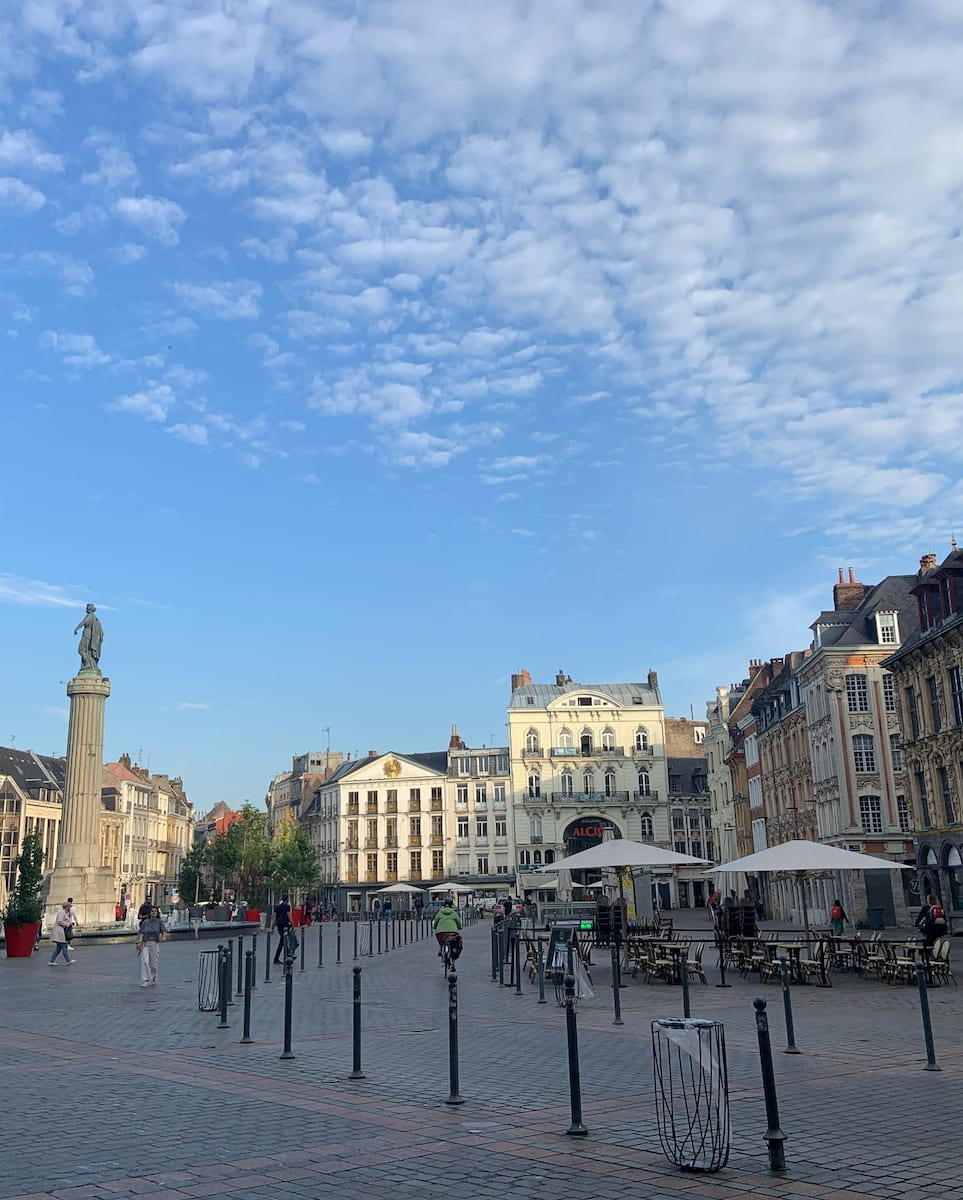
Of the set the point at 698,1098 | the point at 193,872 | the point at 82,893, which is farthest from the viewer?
the point at 193,872

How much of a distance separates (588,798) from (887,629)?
42.4 metres

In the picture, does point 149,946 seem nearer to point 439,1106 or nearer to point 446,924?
point 446,924

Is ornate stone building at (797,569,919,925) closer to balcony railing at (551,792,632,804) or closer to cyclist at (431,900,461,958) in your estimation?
cyclist at (431,900,461,958)

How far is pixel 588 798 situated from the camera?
86188mm

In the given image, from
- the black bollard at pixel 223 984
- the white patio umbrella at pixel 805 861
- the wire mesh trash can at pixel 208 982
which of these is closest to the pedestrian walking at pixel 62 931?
the wire mesh trash can at pixel 208 982

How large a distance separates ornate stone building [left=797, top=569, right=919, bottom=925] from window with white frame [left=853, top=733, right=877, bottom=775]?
41 millimetres

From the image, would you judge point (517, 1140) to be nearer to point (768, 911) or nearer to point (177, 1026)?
point (177, 1026)

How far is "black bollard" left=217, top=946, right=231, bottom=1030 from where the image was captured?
15273mm

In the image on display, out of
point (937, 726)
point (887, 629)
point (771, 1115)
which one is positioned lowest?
point (771, 1115)

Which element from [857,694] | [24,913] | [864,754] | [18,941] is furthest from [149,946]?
[857,694]

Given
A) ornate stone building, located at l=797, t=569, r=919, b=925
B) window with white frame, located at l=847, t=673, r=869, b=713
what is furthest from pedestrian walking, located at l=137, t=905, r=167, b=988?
window with white frame, located at l=847, t=673, r=869, b=713

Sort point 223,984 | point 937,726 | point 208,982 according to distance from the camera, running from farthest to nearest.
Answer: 1. point 937,726
2. point 208,982
3. point 223,984

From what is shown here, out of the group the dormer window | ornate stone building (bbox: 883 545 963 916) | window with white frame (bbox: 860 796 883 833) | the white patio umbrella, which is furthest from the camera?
the dormer window

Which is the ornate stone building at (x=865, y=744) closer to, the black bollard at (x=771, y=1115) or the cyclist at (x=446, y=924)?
the cyclist at (x=446, y=924)
